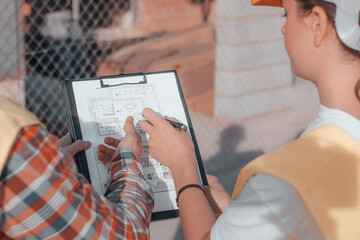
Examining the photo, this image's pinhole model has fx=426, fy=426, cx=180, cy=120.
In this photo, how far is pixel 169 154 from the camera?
141 centimetres

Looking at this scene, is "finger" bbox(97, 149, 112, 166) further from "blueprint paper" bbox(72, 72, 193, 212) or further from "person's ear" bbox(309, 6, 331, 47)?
"person's ear" bbox(309, 6, 331, 47)

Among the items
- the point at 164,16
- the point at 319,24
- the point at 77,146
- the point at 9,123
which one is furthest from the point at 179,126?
the point at 164,16

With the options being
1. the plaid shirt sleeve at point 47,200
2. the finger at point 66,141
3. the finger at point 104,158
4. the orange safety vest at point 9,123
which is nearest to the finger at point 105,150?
the finger at point 104,158

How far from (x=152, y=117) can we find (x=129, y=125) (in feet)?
0.28

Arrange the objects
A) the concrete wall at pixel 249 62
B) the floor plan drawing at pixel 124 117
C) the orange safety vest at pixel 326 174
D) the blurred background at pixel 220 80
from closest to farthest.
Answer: the orange safety vest at pixel 326 174, the floor plan drawing at pixel 124 117, the blurred background at pixel 220 80, the concrete wall at pixel 249 62

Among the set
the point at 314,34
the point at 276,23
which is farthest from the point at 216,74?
the point at 314,34

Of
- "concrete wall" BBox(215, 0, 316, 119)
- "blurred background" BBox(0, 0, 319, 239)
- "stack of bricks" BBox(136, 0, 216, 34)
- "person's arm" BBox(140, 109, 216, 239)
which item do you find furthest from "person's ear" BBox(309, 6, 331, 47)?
"stack of bricks" BBox(136, 0, 216, 34)

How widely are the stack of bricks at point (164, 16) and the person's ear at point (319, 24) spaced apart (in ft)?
24.0

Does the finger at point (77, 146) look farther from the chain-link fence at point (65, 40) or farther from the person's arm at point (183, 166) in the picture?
the chain-link fence at point (65, 40)

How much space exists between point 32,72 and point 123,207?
4.56m

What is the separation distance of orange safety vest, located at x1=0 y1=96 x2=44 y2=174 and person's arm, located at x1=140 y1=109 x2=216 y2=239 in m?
0.55

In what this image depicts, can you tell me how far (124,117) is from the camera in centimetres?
156

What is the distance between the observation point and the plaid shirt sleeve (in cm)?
83

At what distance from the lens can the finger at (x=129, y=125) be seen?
1.45 m
